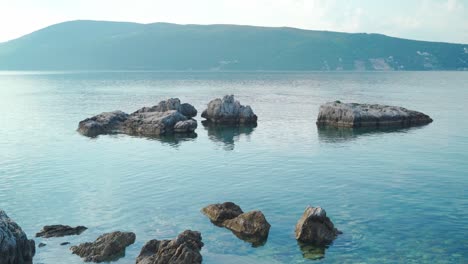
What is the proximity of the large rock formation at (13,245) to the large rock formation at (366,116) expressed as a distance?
239 ft

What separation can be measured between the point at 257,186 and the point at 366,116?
50.6 meters

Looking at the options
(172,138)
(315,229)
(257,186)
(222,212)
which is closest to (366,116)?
(172,138)

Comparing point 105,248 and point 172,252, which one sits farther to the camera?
point 105,248

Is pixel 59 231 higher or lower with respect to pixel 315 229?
lower

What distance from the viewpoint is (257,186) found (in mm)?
52344

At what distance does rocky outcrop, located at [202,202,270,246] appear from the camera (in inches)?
1484

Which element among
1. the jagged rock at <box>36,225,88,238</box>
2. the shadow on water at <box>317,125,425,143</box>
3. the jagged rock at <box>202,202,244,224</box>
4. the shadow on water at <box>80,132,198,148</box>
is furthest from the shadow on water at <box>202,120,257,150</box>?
the jagged rock at <box>36,225,88,238</box>

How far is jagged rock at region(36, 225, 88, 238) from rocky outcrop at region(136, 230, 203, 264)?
8104 mm

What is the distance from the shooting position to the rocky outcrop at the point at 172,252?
31672mm

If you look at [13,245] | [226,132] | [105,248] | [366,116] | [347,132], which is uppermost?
[366,116]

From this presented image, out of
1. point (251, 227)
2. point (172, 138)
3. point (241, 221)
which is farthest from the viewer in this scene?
point (172, 138)

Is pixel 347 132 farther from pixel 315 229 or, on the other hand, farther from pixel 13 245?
pixel 13 245

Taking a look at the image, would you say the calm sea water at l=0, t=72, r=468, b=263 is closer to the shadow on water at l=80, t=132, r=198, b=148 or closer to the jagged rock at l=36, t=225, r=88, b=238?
the shadow on water at l=80, t=132, r=198, b=148

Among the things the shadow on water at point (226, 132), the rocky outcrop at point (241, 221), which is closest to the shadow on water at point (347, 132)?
the shadow on water at point (226, 132)
